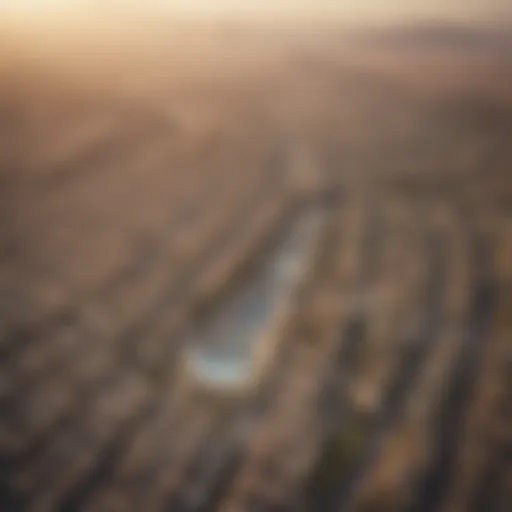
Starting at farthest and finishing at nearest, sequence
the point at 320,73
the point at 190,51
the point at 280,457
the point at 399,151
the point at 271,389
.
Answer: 1. the point at 190,51
2. the point at 320,73
3. the point at 399,151
4. the point at 271,389
5. the point at 280,457

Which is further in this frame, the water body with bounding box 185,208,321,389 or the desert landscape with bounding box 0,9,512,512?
the water body with bounding box 185,208,321,389

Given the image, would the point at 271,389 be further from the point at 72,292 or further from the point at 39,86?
the point at 39,86

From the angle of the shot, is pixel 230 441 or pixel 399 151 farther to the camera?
pixel 399 151

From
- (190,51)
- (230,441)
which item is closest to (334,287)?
(230,441)

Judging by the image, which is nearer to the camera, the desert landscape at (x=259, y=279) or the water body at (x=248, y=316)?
the desert landscape at (x=259, y=279)

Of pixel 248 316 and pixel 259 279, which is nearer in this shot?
pixel 248 316

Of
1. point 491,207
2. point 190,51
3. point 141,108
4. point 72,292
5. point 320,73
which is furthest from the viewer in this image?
point 190,51

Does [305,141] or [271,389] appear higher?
[305,141]

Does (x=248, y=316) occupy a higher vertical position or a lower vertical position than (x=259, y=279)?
lower
